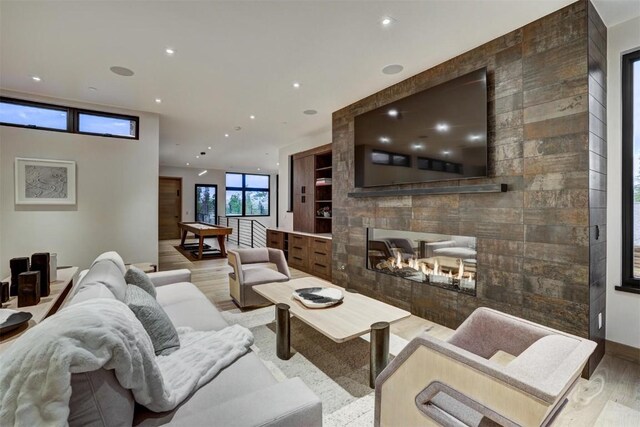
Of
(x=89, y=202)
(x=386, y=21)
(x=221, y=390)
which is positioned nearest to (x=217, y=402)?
(x=221, y=390)

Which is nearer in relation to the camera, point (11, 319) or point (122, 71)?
point (11, 319)

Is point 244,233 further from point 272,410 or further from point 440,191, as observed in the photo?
point 272,410

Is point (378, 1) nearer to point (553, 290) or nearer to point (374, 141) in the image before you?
point (374, 141)

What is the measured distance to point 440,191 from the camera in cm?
315

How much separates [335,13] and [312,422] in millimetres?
2688

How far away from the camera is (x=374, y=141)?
12.9 feet

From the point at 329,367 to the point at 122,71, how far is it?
149 inches

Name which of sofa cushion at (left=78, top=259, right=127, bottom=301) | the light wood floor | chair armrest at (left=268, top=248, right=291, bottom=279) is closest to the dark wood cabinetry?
chair armrest at (left=268, top=248, right=291, bottom=279)

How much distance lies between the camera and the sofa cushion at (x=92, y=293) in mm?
1407

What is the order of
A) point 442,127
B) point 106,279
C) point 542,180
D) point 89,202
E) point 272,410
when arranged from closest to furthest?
point 272,410 → point 106,279 → point 542,180 → point 442,127 → point 89,202

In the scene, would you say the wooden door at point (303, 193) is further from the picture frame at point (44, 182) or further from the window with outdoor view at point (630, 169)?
the window with outdoor view at point (630, 169)

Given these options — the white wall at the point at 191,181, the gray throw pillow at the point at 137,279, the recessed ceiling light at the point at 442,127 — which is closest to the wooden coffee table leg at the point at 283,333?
the gray throw pillow at the point at 137,279

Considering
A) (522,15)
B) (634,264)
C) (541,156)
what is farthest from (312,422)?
(522,15)

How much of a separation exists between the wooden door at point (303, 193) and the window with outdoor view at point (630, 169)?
177 inches
